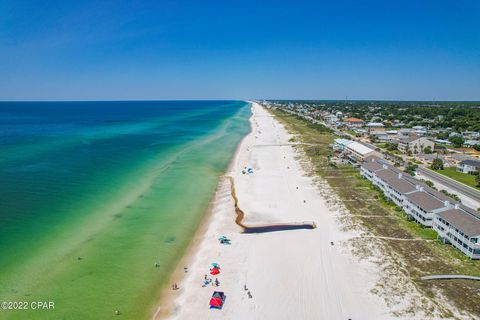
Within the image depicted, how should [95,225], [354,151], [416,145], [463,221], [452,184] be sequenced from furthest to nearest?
[416,145] < [354,151] < [452,184] < [95,225] < [463,221]

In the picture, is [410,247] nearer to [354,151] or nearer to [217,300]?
[217,300]

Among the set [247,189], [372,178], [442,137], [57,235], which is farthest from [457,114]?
[57,235]

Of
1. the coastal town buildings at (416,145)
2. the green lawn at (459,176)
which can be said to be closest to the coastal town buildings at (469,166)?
the green lawn at (459,176)

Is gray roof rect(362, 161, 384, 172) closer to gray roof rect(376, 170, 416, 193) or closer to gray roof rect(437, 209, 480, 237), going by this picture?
gray roof rect(376, 170, 416, 193)

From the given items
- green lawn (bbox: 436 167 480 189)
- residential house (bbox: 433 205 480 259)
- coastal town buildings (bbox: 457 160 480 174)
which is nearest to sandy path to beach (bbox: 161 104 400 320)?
residential house (bbox: 433 205 480 259)

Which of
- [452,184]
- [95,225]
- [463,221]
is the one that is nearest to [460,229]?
[463,221]
